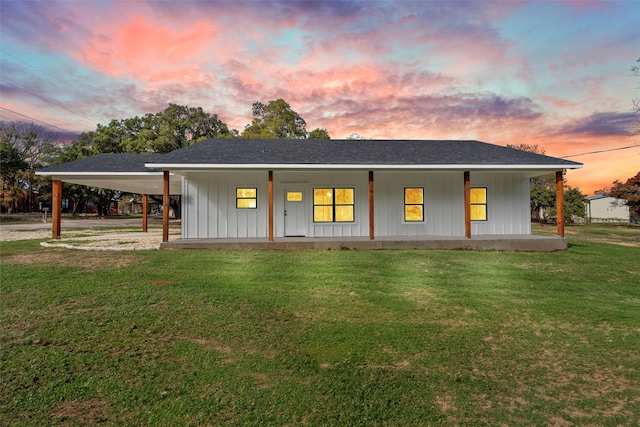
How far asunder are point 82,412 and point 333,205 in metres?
11.4

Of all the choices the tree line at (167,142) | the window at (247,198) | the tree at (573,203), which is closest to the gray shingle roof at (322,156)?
the window at (247,198)

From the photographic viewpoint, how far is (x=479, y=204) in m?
14.1

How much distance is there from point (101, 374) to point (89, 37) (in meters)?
14.8

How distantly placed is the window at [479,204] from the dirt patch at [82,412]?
13.8 meters

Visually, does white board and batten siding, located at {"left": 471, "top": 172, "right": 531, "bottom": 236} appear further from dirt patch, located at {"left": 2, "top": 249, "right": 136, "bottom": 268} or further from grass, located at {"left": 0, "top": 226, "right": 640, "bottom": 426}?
dirt patch, located at {"left": 2, "top": 249, "right": 136, "bottom": 268}

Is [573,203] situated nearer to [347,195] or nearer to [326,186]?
[347,195]

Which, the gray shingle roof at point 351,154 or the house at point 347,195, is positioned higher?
the gray shingle roof at point 351,154

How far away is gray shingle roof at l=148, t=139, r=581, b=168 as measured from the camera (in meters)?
12.2

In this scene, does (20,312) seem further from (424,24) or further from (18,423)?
(424,24)

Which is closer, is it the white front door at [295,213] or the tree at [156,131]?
the white front door at [295,213]

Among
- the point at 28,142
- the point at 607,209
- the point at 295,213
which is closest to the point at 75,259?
the point at 295,213

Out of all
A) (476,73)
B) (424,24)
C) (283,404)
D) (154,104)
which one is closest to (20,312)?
(283,404)

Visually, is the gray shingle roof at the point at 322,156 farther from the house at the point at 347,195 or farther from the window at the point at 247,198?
the window at the point at 247,198

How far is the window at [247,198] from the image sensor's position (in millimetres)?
13477
